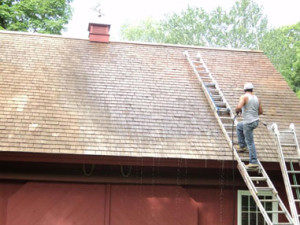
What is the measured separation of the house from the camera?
28.5 ft

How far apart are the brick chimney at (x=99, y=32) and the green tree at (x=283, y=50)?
66.6 feet

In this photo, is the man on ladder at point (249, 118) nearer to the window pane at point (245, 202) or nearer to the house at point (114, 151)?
the house at point (114, 151)

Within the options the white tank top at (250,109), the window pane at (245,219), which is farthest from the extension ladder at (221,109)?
the white tank top at (250,109)

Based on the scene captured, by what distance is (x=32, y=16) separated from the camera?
2345 centimetres

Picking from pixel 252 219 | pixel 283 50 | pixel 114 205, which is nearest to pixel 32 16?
pixel 114 205

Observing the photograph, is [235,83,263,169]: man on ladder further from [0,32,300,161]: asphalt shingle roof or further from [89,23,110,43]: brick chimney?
[89,23,110,43]: brick chimney

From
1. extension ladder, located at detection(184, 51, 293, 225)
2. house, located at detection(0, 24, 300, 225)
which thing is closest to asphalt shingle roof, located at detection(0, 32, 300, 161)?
house, located at detection(0, 24, 300, 225)

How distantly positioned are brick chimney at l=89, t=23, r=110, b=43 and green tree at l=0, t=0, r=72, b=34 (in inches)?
404

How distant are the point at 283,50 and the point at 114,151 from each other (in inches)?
1113

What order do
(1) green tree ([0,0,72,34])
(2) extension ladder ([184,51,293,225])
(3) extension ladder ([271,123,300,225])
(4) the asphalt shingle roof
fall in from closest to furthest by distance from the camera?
1. (3) extension ladder ([271,123,300,225])
2. (2) extension ladder ([184,51,293,225])
3. (4) the asphalt shingle roof
4. (1) green tree ([0,0,72,34])

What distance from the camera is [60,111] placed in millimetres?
9445

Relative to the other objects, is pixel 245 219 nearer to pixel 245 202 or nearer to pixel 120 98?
pixel 245 202

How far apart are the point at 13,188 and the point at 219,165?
14.1 ft

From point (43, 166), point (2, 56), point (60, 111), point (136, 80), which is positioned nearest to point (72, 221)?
point (43, 166)
